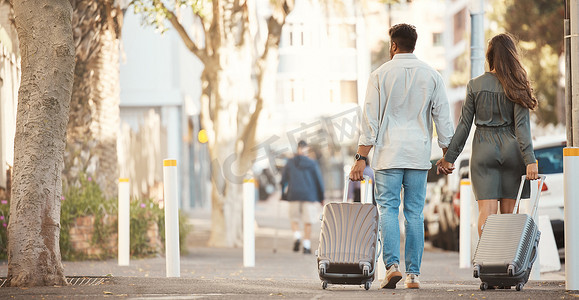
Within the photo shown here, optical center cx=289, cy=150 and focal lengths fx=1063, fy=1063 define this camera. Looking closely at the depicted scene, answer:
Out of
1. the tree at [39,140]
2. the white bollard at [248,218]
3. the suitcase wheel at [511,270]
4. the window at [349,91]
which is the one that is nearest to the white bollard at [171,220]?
the tree at [39,140]

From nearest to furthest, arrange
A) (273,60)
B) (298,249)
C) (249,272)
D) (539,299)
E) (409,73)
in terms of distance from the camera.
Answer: (539,299) → (409,73) → (249,272) → (298,249) → (273,60)

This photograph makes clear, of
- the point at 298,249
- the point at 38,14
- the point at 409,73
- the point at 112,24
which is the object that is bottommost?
the point at 298,249

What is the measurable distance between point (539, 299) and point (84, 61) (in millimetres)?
9754

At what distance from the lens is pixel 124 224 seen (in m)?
12.5

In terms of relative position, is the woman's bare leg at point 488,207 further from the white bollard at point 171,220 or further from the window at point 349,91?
the window at point 349,91

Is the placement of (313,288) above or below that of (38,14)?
below

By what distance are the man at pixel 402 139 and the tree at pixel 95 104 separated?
26.2ft

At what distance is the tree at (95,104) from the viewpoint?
14523 millimetres

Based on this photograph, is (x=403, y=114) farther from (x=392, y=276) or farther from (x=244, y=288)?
(x=244, y=288)

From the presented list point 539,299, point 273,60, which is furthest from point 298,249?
A: point 539,299

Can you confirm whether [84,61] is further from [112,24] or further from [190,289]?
[190,289]

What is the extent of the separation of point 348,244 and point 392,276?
40cm

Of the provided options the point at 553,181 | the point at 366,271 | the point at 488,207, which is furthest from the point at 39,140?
the point at 553,181

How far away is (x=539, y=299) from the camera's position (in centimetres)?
625
